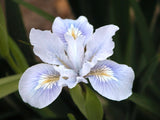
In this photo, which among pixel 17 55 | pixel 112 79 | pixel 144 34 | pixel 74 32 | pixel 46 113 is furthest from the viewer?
pixel 144 34

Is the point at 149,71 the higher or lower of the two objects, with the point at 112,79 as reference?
lower

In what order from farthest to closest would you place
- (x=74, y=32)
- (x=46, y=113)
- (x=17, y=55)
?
(x=46, y=113) → (x=17, y=55) → (x=74, y=32)

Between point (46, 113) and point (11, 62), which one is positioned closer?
point (11, 62)

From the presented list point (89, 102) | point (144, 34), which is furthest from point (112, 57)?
point (89, 102)

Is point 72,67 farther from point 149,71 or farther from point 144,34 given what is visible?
point 144,34

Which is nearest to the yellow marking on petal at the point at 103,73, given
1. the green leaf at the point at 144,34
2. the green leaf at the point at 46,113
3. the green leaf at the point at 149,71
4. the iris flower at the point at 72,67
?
the iris flower at the point at 72,67

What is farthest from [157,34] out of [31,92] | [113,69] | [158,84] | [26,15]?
[26,15]

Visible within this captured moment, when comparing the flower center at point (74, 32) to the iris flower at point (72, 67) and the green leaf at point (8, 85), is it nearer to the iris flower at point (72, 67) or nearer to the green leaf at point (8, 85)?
the iris flower at point (72, 67)
